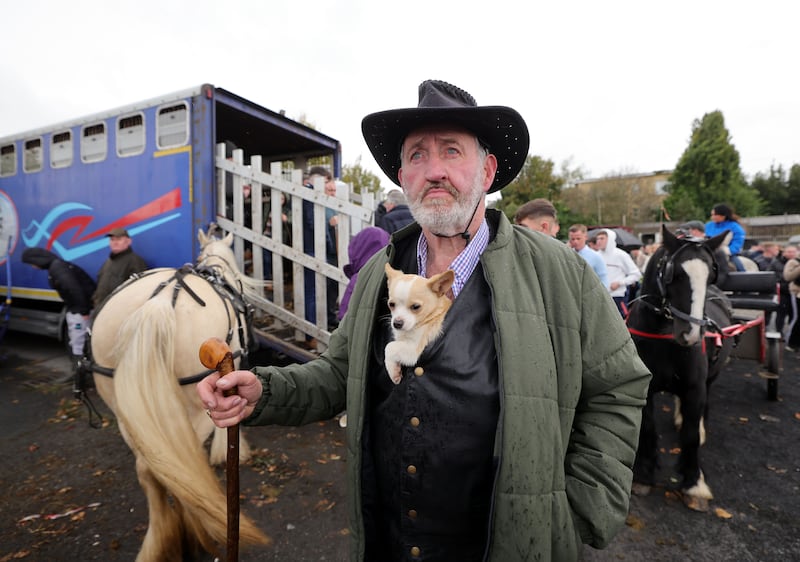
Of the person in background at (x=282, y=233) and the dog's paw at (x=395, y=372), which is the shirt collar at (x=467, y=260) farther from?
the person in background at (x=282, y=233)

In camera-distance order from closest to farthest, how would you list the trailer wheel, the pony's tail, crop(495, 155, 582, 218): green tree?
the pony's tail
the trailer wheel
crop(495, 155, 582, 218): green tree

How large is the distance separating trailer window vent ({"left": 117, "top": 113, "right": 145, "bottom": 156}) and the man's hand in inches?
236

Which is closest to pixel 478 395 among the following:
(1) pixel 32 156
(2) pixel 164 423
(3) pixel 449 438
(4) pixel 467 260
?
(3) pixel 449 438

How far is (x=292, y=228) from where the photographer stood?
5.53 meters

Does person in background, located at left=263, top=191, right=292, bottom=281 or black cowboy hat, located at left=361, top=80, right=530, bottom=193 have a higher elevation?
black cowboy hat, located at left=361, top=80, right=530, bottom=193

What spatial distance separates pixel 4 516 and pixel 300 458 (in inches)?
98.7

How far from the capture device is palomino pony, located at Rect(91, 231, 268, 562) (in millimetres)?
2447

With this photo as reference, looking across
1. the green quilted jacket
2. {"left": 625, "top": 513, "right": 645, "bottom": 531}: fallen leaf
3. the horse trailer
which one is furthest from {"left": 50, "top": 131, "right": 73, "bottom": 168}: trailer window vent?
{"left": 625, "top": 513, "right": 645, "bottom": 531}: fallen leaf

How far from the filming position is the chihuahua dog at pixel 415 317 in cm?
138

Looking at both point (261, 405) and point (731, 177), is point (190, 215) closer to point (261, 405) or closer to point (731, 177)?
point (261, 405)

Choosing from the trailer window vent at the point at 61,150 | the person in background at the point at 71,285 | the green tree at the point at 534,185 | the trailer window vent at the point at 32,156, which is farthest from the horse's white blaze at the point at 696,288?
the green tree at the point at 534,185

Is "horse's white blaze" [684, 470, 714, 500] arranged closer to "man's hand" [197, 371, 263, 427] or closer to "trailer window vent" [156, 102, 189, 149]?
"man's hand" [197, 371, 263, 427]

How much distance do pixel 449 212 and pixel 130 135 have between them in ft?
21.7

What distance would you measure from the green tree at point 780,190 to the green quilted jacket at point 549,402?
54.1 meters
